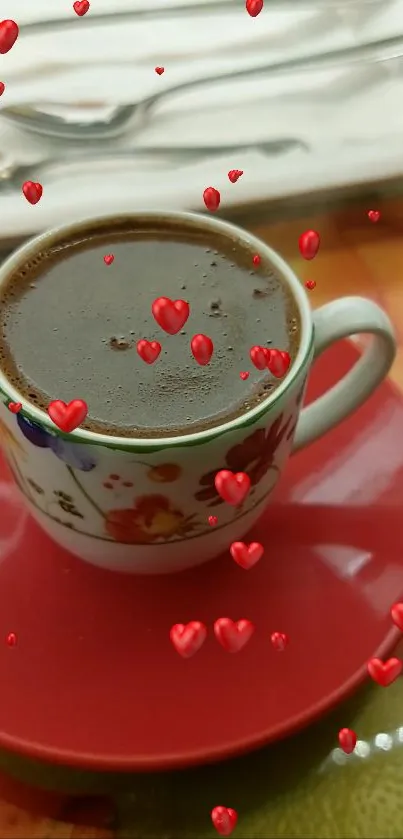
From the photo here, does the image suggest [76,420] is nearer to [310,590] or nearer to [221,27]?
[310,590]

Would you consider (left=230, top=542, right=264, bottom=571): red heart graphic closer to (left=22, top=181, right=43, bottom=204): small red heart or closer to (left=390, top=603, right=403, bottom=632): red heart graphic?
(left=390, top=603, right=403, bottom=632): red heart graphic

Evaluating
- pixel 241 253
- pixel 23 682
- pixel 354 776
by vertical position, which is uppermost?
pixel 241 253

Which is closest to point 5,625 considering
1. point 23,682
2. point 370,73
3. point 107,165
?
point 23,682

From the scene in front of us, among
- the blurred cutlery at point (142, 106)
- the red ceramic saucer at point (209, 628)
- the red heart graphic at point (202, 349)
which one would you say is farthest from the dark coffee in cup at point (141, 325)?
the blurred cutlery at point (142, 106)

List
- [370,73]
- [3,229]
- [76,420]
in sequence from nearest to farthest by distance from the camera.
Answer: [76,420] < [3,229] < [370,73]

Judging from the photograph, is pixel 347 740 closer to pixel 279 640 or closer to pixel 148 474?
pixel 279 640

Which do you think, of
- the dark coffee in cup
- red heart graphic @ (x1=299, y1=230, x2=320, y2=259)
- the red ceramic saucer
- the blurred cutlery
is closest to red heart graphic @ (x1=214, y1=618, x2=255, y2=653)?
the red ceramic saucer

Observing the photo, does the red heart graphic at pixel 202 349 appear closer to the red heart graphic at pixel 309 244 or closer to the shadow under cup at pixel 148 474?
the shadow under cup at pixel 148 474

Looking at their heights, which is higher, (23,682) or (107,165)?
(107,165)
